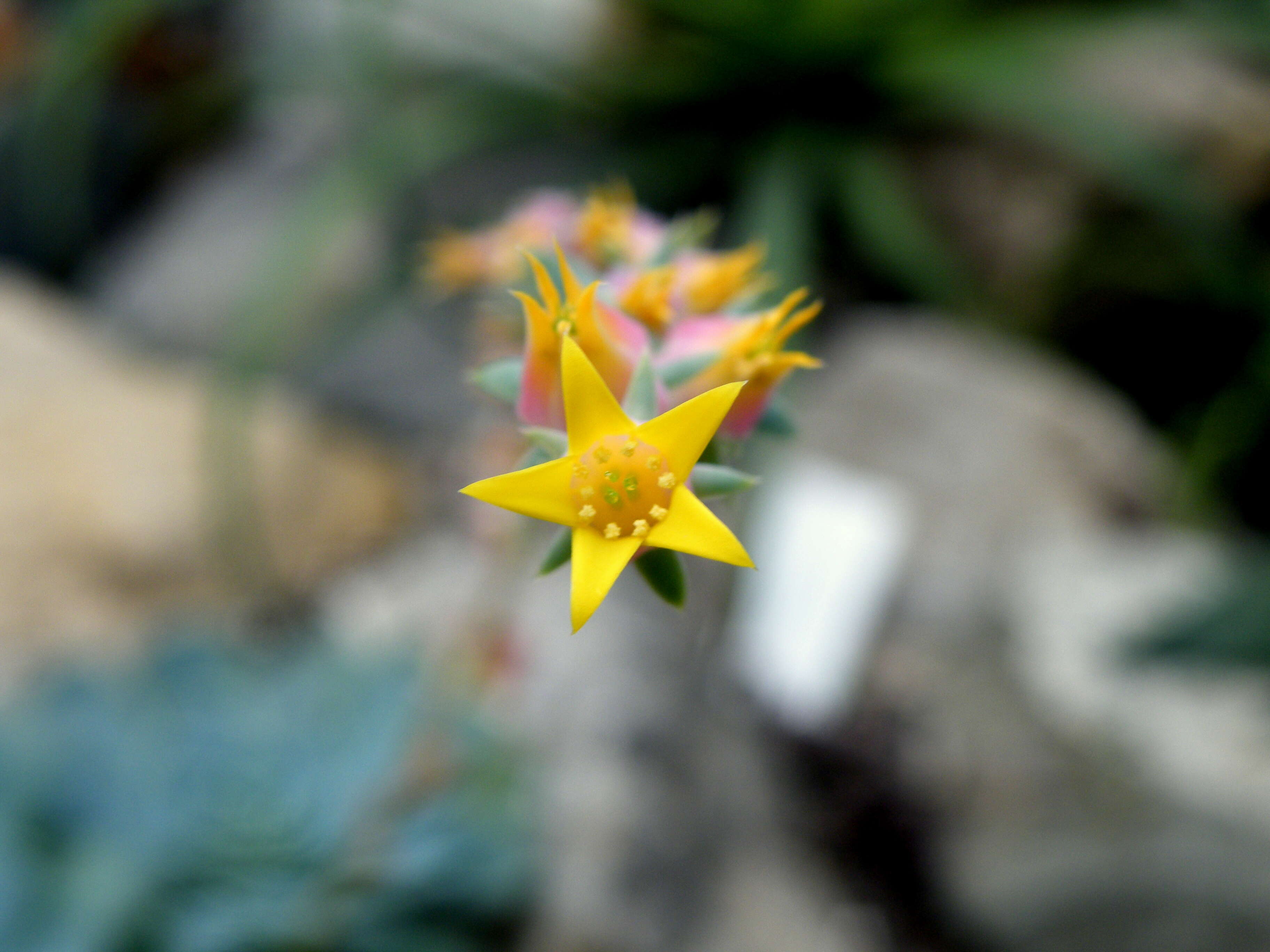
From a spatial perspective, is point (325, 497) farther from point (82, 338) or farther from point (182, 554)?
point (82, 338)

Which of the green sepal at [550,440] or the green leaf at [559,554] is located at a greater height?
the green sepal at [550,440]

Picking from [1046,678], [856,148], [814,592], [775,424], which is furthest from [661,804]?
[856,148]

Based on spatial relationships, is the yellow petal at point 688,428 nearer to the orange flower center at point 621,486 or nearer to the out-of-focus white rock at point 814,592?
the orange flower center at point 621,486

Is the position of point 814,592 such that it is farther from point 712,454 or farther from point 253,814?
point 712,454

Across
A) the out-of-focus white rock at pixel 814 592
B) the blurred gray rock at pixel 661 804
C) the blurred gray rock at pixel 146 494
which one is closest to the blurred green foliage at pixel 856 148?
the blurred gray rock at pixel 146 494

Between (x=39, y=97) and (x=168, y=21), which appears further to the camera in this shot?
(x=168, y=21)

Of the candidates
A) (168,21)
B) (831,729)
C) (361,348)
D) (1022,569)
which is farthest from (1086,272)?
(168,21)
